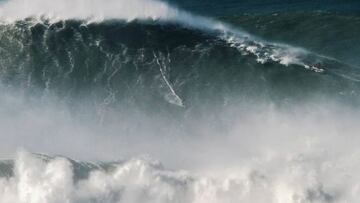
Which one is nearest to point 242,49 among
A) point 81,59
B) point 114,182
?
point 81,59

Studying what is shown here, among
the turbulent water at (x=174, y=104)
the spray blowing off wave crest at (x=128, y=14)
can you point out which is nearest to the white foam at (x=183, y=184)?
the turbulent water at (x=174, y=104)

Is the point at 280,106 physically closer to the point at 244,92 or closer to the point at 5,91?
the point at 244,92

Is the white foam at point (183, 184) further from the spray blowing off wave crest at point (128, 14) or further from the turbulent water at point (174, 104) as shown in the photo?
the spray blowing off wave crest at point (128, 14)

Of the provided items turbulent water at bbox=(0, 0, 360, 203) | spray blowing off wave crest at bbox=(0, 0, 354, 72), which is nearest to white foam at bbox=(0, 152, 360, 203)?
turbulent water at bbox=(0, 0, 360, 203)

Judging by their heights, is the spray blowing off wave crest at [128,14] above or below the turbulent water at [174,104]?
above

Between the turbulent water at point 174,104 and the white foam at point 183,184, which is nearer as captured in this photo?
the white foam at point 183,184

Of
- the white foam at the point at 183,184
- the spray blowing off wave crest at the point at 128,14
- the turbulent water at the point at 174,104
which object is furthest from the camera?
the spray blowing off wave crest at the point at 128,14

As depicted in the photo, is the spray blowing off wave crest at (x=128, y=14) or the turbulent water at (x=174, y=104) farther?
the spray blowing off wave crest at (x=128, y=14)

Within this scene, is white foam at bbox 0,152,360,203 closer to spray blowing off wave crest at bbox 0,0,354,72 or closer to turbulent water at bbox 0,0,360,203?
turbulent water at bbox 0,0,360,203

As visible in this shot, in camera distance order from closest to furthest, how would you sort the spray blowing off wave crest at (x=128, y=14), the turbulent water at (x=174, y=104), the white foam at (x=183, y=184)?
1. the white foam at (x=183, y=184)
2. the turbulent water at (x=174, y=104)
3. the spray blowing off wave crest at (x=128, y=14)

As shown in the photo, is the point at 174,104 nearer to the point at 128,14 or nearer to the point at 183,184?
the point at 183,184
